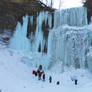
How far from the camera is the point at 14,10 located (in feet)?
58.2

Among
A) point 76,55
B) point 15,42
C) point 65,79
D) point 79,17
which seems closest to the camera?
point 65,79

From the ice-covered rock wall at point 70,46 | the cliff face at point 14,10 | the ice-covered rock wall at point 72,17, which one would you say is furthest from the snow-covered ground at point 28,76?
the ice-covered rock wall at point 72,17

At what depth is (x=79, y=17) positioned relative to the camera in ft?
48.9

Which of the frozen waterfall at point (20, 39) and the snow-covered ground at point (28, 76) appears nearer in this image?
the snow-covered ground at point (28, 76)

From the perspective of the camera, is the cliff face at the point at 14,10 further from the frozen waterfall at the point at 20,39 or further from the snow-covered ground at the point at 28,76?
the snow-covered ground at the point at 28,76

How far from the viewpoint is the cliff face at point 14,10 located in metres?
17.3

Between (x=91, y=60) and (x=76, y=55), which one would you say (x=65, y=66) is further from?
(x=91, y=60)

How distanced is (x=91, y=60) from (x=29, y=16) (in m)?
7.80

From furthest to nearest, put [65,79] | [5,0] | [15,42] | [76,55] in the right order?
[5,0] → [15,42] → [76,55] → [65,79]

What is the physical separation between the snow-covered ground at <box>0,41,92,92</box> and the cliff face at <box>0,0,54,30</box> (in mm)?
3007

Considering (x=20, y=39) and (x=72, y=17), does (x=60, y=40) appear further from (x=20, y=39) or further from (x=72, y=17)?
(x=20, y=39)

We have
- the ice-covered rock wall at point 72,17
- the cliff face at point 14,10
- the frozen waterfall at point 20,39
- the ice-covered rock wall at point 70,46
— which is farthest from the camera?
the cliff face at point 14,10

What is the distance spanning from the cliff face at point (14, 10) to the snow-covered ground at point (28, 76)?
9.87 feet

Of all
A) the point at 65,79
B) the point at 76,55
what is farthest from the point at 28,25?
the point at 65,79
